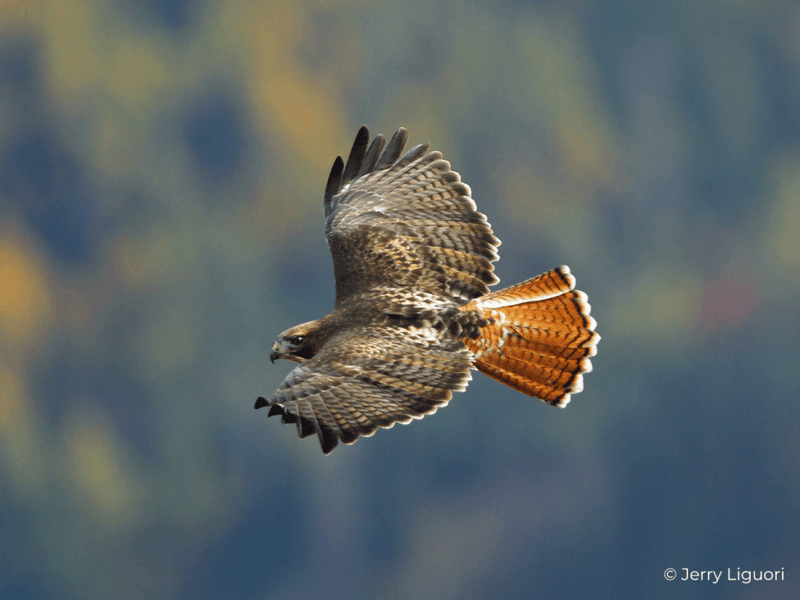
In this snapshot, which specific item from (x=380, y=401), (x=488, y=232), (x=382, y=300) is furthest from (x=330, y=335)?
(x=488, y=232)

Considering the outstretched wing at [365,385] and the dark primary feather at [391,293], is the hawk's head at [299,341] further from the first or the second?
the outstretched wing at [365,385]

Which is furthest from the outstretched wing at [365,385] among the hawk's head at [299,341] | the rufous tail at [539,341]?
the hawk's head at [299,341]

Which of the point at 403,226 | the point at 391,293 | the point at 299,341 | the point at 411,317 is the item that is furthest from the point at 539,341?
the point at 299,341

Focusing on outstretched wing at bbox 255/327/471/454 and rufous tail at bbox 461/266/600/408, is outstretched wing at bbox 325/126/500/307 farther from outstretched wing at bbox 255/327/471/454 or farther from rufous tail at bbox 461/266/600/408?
outstretched wing at bbox 255/327/471/454

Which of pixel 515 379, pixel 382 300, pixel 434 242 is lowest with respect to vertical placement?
pixel 515 379

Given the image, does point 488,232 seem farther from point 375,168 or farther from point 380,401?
point 380,401

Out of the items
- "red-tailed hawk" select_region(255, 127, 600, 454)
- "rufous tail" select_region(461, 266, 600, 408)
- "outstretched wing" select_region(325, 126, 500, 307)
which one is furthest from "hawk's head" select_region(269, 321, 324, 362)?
"rufous tail" select_region(461, 266, 600, 408)
